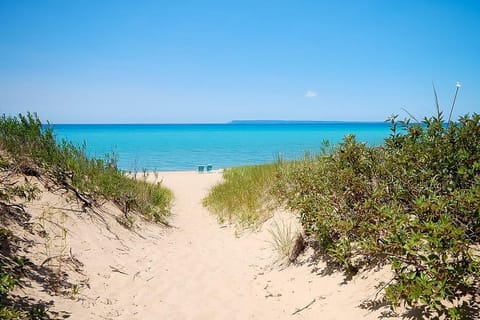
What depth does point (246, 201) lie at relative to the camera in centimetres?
943

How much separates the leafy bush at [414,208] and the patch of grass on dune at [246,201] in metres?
3.13

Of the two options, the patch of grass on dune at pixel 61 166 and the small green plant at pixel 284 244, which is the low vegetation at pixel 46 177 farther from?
the small green plant at pixel 284 244

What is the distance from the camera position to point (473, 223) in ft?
10.1

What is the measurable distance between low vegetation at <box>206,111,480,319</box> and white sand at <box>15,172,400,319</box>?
49 cm

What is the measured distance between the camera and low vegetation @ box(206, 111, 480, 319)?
2.63 metres

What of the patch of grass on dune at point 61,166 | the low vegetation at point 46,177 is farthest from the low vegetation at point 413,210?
the patch of grass on dune at point 61,166

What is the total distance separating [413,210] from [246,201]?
6.19m

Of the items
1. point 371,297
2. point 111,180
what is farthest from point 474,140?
point 111,180

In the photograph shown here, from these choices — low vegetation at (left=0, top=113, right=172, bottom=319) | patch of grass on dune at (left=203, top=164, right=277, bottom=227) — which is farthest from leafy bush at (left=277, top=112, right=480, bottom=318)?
low vegetation at (left=0, top=113, right=172, bottom=319)

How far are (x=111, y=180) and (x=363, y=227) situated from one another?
21.1 feet

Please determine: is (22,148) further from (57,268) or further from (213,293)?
(213,293)

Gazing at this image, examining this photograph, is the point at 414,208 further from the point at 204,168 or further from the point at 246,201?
the point at 204,168

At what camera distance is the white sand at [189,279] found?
13.1 feet

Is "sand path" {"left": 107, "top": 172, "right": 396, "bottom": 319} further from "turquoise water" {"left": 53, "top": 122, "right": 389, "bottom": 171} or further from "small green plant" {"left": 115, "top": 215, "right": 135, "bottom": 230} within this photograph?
"turquoise water" {"left": 53, "top": 122, "right": 389, "bottom": 171}
